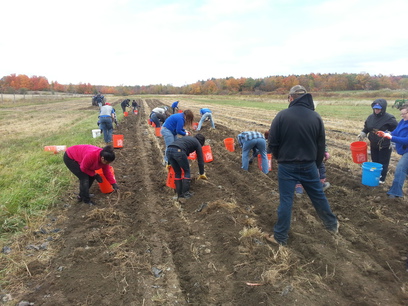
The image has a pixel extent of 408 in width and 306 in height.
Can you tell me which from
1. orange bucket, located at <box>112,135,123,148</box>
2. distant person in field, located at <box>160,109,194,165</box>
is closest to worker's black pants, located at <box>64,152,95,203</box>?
distant person in field, located at <box>160,109,194,165</box>

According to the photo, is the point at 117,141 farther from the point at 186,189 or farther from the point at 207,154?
the point at 186,189

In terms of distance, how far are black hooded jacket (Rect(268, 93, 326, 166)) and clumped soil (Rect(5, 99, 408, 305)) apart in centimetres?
116

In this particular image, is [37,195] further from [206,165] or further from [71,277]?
[206,165]

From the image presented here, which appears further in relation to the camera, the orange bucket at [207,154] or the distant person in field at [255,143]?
the orange bucket at [207,154]

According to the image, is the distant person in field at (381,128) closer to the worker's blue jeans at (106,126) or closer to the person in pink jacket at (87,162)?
the person in pink jacket at (87,162)

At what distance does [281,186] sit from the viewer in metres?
3.41

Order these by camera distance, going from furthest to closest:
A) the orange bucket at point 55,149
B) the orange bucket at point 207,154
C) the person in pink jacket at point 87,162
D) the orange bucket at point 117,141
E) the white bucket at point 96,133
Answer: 1. the white bucket at point 96,133
2. the orange bucket at point 117,141
3. the orange bucket at point 55,149
4. the orange bucket at point 207,154
5. the person in pink jacket at point 87,162

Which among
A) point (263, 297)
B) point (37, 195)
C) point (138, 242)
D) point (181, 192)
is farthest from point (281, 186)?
point (37, 195)

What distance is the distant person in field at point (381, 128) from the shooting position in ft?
17.0

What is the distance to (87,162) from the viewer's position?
14.8 ft

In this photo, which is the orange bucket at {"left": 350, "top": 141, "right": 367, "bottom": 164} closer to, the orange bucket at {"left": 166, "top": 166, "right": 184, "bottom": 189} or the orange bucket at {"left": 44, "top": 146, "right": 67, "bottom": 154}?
the orange bucket at {"left": 166, "top": 166, "right": 184, "bottom": 189}

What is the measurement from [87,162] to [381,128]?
18.0ft

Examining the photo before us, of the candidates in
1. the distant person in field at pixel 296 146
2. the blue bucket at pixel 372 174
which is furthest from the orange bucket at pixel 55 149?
the blue bucket at pixel 372 174

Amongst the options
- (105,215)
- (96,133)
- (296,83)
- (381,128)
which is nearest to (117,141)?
(96,133)
